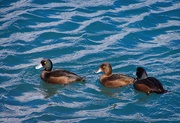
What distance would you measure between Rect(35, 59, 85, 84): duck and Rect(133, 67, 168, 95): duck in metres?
1.37

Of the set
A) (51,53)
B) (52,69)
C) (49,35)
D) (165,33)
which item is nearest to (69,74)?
(52,69)

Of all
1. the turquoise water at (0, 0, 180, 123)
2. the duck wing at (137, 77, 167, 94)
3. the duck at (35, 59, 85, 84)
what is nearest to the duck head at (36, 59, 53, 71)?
the duck at (35, 59, 85, 84)

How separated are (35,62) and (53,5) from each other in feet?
14.6

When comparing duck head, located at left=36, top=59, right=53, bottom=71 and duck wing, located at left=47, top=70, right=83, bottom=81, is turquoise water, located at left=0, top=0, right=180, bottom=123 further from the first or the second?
duck head, located at left=36, top=59, right=53, bottom=71

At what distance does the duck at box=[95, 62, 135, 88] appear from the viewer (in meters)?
12.3

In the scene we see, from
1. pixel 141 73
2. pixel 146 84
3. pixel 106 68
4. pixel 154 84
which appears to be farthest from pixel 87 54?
pixel 154 84

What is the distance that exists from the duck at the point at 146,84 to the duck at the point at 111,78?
0.22m

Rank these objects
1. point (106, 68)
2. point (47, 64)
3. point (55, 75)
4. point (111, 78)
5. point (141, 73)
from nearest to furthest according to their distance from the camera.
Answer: point (141, 73)
point (111, 78)
point (55, 75)
point (106, 68)
point (47, 64)

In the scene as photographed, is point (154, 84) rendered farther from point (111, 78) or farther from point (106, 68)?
point (106, 68)

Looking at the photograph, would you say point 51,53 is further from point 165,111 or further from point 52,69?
point 165,111

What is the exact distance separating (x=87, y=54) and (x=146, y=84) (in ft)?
9.11

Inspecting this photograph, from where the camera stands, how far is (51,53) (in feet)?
47.2

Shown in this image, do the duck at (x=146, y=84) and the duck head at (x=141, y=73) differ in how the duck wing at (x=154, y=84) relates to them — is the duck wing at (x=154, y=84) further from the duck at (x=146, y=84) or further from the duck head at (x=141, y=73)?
the duck head at (x=141, y=73)

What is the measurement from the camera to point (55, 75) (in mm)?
12578
